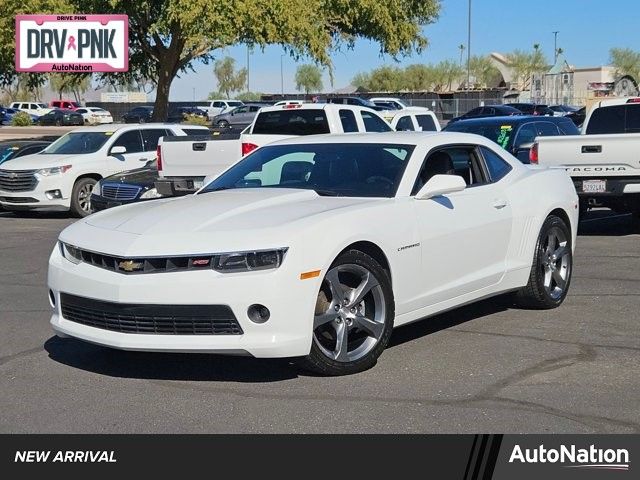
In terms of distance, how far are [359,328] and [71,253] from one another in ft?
6.31

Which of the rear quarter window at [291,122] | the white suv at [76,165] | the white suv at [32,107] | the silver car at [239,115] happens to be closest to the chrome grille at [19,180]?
the white suv at [76,165]

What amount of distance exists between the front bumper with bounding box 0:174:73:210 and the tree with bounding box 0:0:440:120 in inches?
461

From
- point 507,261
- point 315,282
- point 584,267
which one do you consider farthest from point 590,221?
point 315,282

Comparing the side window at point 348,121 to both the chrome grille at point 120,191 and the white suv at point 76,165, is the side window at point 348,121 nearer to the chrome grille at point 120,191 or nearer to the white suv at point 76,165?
the chrome grille at point 120,191

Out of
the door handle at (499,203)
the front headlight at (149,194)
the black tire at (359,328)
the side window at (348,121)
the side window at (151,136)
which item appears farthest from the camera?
the side window at (151,136)

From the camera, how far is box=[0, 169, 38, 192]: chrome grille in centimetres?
1778

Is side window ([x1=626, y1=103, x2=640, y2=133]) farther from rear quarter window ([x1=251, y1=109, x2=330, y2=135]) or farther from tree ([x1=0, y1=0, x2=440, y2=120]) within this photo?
tree ([x1=0, y1=0, x2=440, y2=120])

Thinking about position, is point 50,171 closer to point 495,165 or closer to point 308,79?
point 495,165

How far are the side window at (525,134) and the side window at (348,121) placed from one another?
2.55 metres

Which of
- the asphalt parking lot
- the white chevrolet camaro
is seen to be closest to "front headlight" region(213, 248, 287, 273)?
the white chevrolet camaro

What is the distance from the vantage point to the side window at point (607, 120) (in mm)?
15258

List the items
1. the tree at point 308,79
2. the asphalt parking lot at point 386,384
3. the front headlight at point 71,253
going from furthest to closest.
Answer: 1. the tree at point 308,79
2. the front headlight at point 71,253
3. the asphalt parking lot at point 386,384

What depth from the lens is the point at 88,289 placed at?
20.8 feet

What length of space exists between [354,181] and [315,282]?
57.8 inches
